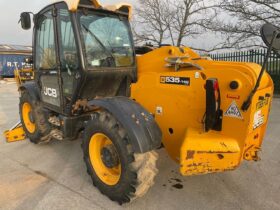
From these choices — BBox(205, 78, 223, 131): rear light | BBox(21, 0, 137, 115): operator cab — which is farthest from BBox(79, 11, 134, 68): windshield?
BBox(205, 78, 223, 131): rear light

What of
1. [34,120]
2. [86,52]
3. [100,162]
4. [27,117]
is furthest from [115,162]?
[27,117]

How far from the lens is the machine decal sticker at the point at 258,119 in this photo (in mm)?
2966

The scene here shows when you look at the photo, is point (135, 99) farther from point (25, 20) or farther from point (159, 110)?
point (25, 20)

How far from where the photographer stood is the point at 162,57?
3.55m

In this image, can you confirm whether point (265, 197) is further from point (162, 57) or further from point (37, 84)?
point (37, 84)

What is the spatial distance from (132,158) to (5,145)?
358 cm

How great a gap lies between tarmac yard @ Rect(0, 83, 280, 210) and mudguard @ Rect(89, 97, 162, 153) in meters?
0.77

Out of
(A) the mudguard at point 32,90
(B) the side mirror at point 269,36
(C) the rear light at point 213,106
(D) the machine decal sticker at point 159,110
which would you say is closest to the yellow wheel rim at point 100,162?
(D) the machine decal sticker at point 159,110

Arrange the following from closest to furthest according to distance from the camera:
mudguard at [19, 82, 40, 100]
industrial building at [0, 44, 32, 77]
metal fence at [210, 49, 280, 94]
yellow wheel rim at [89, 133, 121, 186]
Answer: yellow wheel rim at [89, 133, 121, 186] → mudguard at [19, 82, 40, 100] → metal fence at [210, 49, 280, 94] → industrial building at [0, 44, 32, 77]

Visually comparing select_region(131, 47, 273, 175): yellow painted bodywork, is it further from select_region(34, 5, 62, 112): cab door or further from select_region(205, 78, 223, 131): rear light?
select_region(34, 5, 62, 112): cab door

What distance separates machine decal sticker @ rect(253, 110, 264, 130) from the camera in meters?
2.97

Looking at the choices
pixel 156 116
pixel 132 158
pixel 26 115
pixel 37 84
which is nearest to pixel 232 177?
pixel 156 116

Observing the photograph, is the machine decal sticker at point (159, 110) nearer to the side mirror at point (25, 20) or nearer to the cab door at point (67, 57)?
the cab door at point (67, 57)

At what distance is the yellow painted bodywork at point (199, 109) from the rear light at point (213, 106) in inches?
2.0
